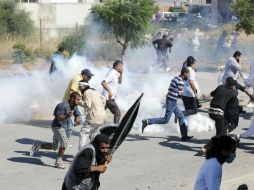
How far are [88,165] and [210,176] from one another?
1.43 m

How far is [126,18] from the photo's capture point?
1141 inches

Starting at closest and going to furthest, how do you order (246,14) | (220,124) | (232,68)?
(220,124) < (232,68) < (246,14)

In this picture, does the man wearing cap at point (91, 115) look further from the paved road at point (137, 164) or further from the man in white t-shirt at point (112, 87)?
the man in white t-shirt at point (112, 87)

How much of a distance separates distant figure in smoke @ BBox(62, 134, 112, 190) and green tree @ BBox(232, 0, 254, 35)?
1824 cm

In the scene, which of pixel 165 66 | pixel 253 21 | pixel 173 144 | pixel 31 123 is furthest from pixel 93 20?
pixel 173 144

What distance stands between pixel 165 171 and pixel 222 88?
1.86 m

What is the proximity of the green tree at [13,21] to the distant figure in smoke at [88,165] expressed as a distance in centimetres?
3048

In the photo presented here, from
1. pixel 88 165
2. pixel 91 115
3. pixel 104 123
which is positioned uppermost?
pixel 88 165

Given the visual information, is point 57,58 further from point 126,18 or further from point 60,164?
point 126,18

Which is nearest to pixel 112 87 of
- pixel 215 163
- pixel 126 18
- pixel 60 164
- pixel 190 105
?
pixel 190 105

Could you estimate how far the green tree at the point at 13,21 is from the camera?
37312 millimetres

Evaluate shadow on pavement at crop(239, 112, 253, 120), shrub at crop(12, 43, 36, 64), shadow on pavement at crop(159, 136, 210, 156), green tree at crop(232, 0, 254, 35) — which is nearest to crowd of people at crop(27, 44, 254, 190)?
shadow on pavement at crop(159, 136, 210, 156)

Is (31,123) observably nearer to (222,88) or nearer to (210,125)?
(210,125)

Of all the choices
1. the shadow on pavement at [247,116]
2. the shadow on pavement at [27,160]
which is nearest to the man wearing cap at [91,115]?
the shadow on pavement at [27,160]
